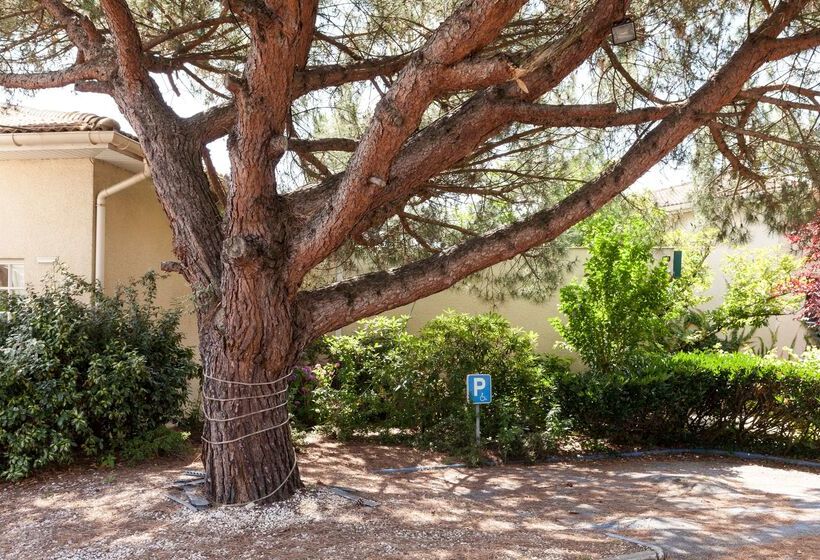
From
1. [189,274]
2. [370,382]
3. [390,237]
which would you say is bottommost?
[370,382]

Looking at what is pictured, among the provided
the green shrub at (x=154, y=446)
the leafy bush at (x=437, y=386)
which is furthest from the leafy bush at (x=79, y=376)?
the leafy bush at (x=437, y=386)

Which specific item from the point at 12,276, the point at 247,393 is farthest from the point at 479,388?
the point at 12,276

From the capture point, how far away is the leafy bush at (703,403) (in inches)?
403

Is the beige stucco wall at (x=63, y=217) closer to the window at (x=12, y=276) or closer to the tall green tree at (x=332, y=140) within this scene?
the window at (x=12, y=276)

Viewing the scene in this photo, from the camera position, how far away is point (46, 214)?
9.79 meters

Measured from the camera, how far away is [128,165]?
10219mm

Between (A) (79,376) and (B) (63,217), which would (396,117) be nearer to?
(A) (79,376)

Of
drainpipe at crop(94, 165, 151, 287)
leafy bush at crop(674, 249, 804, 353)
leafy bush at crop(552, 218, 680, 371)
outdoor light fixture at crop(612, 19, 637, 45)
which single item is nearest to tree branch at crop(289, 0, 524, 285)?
outdoor light fixture at crop(612, 19, 637, 45)

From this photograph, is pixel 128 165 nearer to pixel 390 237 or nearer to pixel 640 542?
pixel 390 237

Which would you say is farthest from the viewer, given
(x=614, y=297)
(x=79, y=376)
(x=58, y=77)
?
(x=614, y=297)

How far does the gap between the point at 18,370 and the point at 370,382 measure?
15.4ft

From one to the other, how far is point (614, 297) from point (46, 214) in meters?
7.96

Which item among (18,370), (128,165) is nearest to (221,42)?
(128,165)

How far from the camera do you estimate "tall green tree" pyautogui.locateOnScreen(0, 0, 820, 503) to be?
5.76 meters
